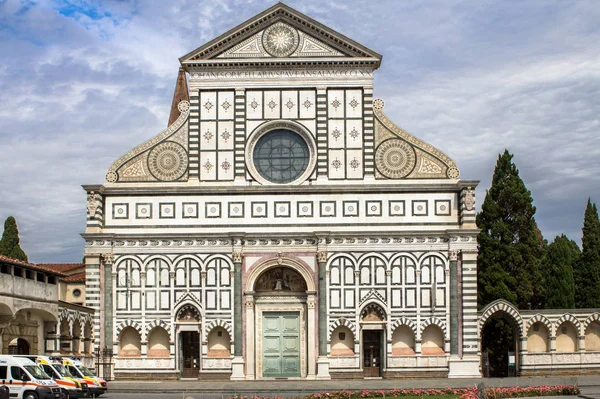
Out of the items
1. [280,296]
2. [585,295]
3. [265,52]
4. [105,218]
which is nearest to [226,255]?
[280,296]

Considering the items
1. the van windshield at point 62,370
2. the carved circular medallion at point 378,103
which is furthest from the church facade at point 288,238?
the van windshield at point 62,370

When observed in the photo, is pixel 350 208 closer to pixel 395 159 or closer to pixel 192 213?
pixel 395 159

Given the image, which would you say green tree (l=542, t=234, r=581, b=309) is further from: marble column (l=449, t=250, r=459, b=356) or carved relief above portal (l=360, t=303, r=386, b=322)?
carved relief above portal (l=360, t=303, r=386, b=322)

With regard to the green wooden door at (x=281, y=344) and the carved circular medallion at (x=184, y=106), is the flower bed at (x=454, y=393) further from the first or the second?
A: the carved circular medallion at (x=184, y=106)

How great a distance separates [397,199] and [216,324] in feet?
35.7

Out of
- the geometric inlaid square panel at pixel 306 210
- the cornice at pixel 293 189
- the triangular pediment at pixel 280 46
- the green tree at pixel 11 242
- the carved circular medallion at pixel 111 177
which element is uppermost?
the triangular pediment at pixel 280 46

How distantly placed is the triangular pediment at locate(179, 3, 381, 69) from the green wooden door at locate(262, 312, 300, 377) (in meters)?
13.1

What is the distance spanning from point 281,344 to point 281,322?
1.09m

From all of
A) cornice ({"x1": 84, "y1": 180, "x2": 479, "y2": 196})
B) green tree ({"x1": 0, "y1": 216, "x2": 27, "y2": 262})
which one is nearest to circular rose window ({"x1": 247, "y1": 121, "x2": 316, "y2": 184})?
cornice ({"x1": 84, "y1": 180, "x2": 479, "y2": 196})

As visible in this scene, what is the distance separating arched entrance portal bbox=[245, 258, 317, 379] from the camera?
47469 mm

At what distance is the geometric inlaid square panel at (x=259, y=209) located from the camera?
48.1 metres

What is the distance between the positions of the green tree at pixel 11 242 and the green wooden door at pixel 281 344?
2060 cm

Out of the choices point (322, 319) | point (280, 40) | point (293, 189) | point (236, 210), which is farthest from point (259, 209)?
point (280, 40)

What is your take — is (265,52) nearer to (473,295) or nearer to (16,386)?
(473,295)
